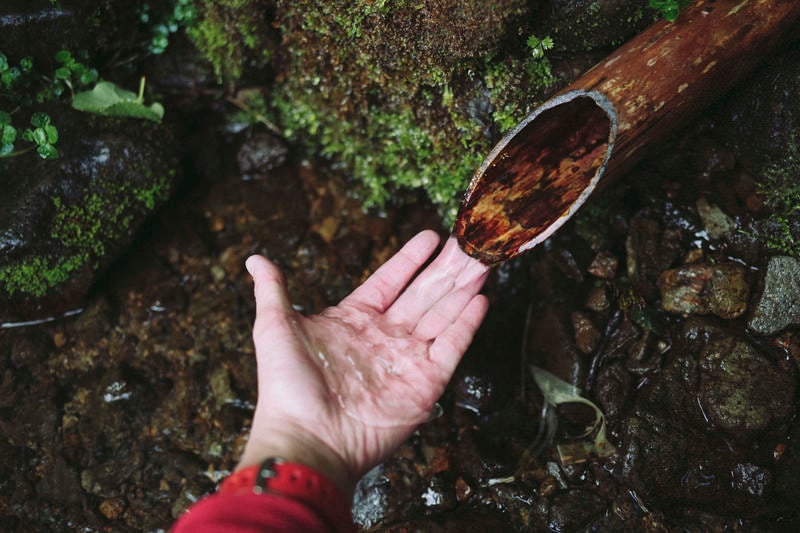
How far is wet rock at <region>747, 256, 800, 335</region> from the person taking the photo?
3.62m

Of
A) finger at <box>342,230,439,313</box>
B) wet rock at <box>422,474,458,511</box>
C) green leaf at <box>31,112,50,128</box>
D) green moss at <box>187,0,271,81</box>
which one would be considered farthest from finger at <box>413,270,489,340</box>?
green leaf at <box>31,112,50,128</box>

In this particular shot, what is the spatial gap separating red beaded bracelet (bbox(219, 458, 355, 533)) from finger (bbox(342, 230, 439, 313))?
45.6 inches

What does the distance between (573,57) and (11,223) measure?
400 cm

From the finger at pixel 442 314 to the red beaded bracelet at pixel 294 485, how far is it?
3.44 feet

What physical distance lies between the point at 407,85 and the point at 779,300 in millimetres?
2810

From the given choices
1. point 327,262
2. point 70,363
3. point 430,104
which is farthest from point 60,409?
point 430,104

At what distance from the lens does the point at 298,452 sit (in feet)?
8.39

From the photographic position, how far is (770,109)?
368 cm

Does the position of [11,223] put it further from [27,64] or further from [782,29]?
[782,29]

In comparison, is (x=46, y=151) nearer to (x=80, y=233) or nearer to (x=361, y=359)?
(x=80, y=233)

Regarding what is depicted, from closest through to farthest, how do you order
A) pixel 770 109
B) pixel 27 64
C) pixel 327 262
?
1. pixel 770 109
2. pixel 27 64
3. pixel 327 262

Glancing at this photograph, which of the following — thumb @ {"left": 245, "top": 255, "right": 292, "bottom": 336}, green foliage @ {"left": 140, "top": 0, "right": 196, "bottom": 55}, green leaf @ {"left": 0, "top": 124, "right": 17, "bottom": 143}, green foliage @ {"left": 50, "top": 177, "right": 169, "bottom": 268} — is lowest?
thumb @ {"left": 245, "top": 255, "right": 292, "bottom": 336}

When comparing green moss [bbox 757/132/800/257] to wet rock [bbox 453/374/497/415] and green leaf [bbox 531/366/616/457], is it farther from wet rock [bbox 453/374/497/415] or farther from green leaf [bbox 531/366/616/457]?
wet rock [bbox 453/374/497/415]

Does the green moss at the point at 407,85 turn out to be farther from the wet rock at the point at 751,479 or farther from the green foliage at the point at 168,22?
the wet rock at the point at 751,479
